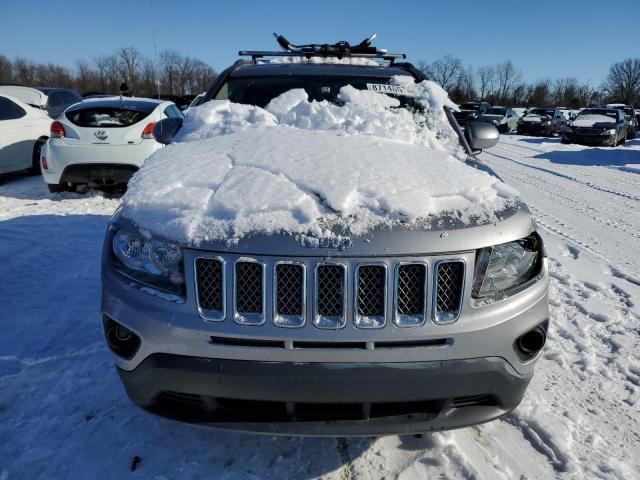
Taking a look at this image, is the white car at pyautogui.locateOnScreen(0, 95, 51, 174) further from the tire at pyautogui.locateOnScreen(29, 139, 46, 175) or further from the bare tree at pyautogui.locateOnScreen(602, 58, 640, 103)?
the bare tree at pyautogui.locateOnScreen(602, 58, 640, 103)

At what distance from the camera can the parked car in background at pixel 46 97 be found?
34.4 ft

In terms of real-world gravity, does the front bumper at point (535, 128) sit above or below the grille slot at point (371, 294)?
below

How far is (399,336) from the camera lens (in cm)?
173

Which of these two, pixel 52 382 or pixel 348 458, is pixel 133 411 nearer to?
pixel 52 382

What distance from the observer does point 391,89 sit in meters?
3.54

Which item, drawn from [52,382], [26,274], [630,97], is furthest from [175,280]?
[630,97]

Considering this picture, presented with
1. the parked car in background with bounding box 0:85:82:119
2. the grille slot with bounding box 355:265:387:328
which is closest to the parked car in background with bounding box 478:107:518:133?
the parked car in background with bounding box 0:85:82:119

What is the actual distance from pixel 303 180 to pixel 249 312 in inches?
25.3

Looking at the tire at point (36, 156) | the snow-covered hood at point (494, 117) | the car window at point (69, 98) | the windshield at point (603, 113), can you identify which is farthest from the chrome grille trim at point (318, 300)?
the snow-covered hood at point (494, 117)

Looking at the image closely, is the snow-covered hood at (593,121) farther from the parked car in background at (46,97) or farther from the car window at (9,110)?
the car window at (9,110)

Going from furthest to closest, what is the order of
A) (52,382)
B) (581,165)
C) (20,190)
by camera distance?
(581,165), (20,190), (52,382)

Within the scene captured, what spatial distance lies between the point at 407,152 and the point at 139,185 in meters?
1.35

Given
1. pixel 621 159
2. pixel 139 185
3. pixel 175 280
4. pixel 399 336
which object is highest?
pixel 139 185

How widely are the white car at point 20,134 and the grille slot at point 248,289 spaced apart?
8440mm
